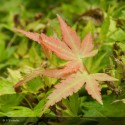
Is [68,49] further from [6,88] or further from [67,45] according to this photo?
[6,88]

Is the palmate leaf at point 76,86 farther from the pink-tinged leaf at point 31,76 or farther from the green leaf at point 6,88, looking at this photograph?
the green leaf at point 6,88

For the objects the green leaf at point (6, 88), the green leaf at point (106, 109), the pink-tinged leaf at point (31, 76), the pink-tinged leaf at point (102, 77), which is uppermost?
the pink-tinged leaf at point (31, 76)

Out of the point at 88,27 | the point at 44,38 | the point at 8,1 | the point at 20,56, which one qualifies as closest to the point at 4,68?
the point at 20,56

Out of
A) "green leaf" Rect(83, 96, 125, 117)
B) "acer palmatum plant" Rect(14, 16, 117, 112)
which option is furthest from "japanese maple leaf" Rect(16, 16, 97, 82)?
"green leaf" Rect(83, 96, 125, 117)

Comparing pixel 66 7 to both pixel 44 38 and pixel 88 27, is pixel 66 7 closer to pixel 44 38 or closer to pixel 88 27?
pixel 88 27

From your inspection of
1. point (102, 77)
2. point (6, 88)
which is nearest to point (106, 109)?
point (102, 77)

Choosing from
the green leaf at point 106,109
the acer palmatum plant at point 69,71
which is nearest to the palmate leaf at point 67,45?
the acer palmatum plant at point 69,71

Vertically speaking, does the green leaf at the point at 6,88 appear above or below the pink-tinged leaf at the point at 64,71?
below
